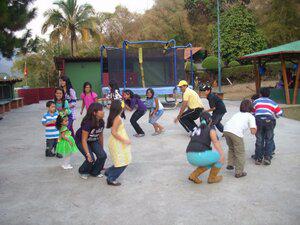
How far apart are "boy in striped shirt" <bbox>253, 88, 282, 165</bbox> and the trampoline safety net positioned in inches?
425

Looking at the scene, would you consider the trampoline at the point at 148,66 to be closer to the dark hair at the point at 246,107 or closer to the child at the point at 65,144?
the child at the point at 65,144

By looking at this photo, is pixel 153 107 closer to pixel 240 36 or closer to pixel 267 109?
pixel 267 109

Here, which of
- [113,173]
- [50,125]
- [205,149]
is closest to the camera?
[205,149]

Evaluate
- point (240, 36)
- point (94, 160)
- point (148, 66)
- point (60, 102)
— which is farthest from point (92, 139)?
point (240, 36)

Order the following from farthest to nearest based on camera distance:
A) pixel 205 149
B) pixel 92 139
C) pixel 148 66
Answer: pixel 148 66 → pixel 92 139 → pixel 205 149

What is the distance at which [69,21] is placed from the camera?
38.1 meters

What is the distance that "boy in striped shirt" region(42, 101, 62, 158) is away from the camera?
24.7 ft

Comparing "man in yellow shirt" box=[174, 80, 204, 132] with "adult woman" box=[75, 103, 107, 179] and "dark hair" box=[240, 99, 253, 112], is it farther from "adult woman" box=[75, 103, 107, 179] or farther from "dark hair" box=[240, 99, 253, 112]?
"adult woman" box=[75, 103, 107, 179]

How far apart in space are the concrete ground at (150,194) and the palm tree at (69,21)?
32011 millimetres

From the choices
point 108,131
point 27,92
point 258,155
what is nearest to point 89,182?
point 258,155

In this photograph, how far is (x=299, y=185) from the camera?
5.49m

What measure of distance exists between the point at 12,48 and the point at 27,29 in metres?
1.18

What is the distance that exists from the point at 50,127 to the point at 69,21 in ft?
106

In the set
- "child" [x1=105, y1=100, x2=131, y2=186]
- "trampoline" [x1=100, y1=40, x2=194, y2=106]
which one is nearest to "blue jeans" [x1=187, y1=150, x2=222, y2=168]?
"child" [x1=105, y1=100, x2=131, y2=186]
